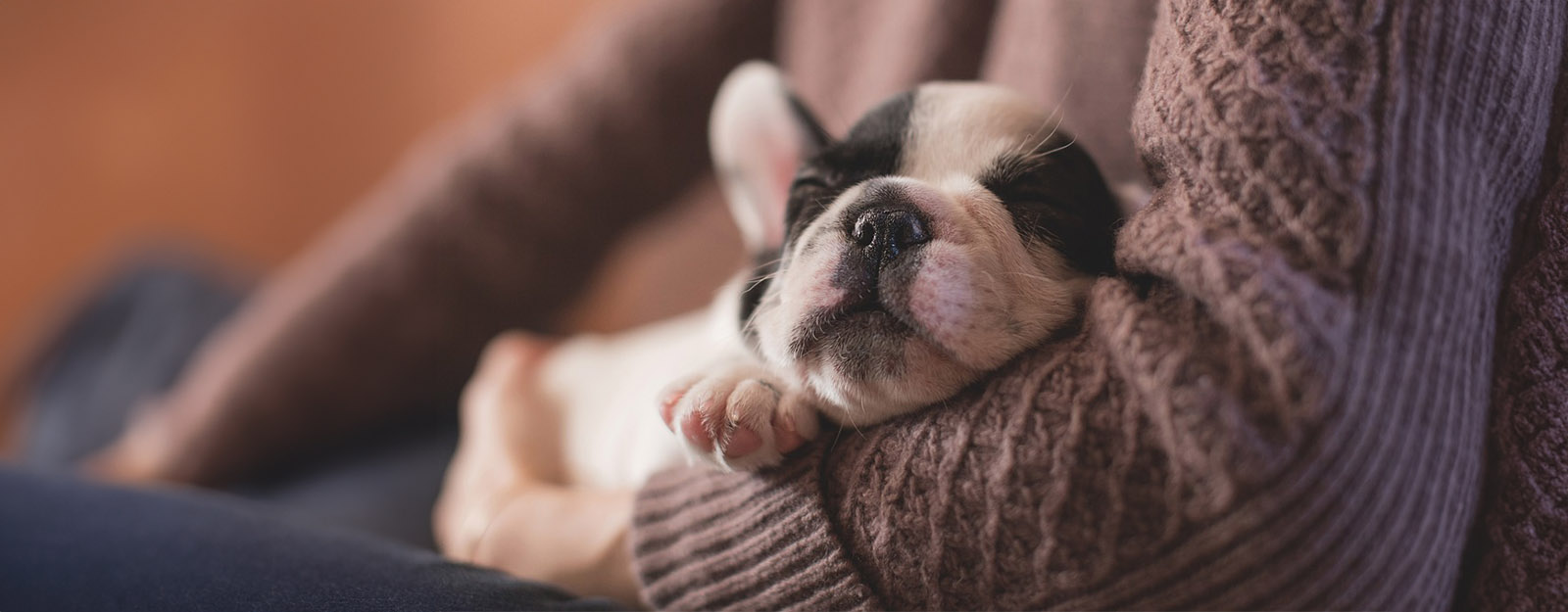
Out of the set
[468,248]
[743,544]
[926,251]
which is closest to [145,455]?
[468,248]

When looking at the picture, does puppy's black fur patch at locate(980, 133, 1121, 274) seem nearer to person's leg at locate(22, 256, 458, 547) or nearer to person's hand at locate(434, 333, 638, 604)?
person's hand at locate(434, 333, 638, 604)

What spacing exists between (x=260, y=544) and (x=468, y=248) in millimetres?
650

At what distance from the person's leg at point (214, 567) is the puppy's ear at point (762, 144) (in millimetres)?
385

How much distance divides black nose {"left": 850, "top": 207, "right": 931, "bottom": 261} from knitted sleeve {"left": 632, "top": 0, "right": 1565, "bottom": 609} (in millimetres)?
103

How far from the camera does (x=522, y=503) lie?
0.84 m

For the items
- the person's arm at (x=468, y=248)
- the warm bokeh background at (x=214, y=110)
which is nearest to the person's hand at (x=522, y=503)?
the person's arm at (x=468, y=248)

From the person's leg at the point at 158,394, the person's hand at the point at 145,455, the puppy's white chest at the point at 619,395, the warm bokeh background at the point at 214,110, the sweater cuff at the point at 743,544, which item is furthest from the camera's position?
the warm bokeh background at the point at 214,110

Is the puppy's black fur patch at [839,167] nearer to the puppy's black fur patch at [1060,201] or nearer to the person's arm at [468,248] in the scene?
the puppy's black fur patch at [1060,201]

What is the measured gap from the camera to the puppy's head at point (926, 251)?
0.56 meters

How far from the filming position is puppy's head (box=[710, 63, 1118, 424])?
560 mm

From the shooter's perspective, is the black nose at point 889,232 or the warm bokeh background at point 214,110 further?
the warm bokeh background at point 214,110

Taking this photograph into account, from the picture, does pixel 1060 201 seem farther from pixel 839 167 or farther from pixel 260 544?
pixel 260 544

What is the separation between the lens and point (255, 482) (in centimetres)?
Answer: 139

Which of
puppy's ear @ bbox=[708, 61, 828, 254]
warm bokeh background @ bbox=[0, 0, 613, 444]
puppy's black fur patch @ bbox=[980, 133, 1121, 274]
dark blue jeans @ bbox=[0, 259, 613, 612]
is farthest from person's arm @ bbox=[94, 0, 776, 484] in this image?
warm bokeh background @ bbox=[0, 0, 613, 444]
